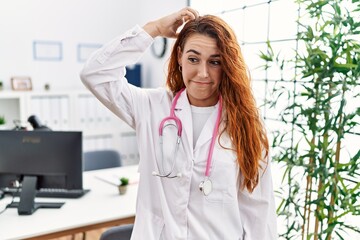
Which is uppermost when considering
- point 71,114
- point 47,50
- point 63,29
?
point 63,29

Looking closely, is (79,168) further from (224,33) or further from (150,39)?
(224,33)

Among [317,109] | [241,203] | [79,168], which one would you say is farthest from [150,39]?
[79,168]

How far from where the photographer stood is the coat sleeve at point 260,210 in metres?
1.37

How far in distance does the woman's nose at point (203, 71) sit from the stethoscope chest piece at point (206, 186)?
1.25 ft

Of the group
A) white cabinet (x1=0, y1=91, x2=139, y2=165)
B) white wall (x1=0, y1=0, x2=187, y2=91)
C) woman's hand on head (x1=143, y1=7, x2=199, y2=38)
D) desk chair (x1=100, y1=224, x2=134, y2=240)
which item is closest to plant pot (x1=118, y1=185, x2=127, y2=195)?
desk chair (x1=100, y1=224, x2=134, y2=240)

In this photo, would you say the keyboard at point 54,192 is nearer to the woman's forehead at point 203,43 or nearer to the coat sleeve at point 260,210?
the coat sleeve at point 260,210

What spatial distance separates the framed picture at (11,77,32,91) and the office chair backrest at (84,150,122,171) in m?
1.23

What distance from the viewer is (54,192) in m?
2.14

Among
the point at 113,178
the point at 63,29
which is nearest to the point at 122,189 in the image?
the point at 113,178

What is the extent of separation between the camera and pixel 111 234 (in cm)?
161

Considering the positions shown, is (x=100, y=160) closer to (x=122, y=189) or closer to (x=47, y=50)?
(x=122, y=189)

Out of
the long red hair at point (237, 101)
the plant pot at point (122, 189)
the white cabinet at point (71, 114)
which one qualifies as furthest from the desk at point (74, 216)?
the white cabinet at point (71, 114)

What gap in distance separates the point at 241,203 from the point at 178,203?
291mm

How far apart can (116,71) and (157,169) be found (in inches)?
15.6
